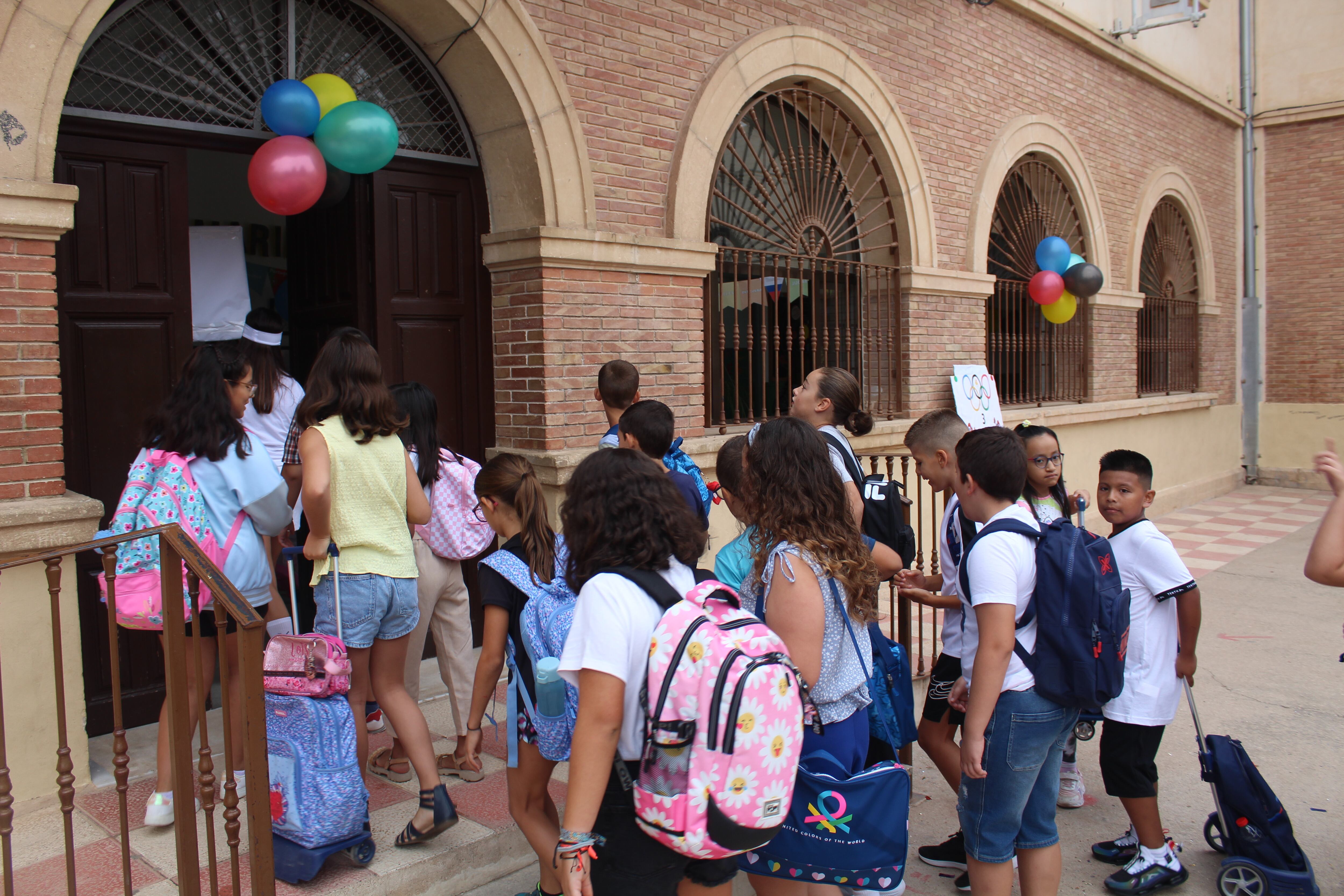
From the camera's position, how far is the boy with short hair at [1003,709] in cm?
277

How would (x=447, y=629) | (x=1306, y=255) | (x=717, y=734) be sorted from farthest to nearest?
1. (x=1306, y=255)
2. (x=447, y=629)
3. (x=717, y=734)

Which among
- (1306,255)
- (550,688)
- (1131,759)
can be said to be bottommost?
(1131,759)

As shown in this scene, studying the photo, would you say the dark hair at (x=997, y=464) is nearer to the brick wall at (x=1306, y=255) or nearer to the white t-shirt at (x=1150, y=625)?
the white t-shirt at (x=1150, y=625)

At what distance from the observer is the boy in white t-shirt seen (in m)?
3.44

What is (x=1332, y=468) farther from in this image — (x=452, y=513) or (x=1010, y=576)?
(x=452, y=513)

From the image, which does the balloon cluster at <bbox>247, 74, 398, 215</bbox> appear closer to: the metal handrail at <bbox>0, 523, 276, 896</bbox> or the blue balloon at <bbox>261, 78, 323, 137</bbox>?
the blue balloon at <bbox>261, 78, 323, 137</bbox>

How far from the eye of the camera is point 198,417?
11.6 ft

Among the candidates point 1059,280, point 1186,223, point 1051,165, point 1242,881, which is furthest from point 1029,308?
point 1242,881

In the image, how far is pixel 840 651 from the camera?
8.89ft

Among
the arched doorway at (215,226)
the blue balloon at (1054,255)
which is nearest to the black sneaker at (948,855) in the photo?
the arched doorway at (215,226)

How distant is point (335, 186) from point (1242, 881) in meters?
5.29

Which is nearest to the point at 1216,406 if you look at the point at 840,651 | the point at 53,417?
the point at 840,651

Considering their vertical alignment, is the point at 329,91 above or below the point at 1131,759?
above

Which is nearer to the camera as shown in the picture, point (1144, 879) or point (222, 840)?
point (1144, 879)
